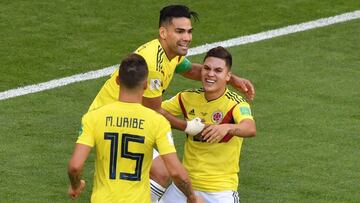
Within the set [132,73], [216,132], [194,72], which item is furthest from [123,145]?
[194,72]

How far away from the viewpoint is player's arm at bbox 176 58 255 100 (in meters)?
11.6

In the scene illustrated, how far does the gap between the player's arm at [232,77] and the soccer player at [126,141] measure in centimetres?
247

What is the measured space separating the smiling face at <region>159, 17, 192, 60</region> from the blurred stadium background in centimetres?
213

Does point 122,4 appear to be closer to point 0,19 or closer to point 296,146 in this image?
point 0,19

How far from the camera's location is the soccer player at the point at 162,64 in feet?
35.6

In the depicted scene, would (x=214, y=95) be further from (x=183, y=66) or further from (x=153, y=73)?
(x=183, y=66)

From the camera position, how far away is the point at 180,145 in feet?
45.8

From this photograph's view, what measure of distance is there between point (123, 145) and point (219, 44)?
28.0 ft

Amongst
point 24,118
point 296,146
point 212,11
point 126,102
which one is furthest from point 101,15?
point 126,102

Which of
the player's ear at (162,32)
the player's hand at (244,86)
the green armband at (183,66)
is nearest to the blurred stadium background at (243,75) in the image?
the player's hand at (244,86)

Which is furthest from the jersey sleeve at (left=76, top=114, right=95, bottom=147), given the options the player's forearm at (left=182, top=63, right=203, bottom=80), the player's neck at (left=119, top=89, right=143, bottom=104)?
the player's forearm at (left=182, top=63, right=203, bottom=80)

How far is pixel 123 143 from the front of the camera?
30.1ft

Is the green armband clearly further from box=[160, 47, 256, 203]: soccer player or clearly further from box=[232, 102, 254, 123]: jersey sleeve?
box=[232, 102, 254, 123]: jersey sleeve

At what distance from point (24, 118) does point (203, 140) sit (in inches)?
177
